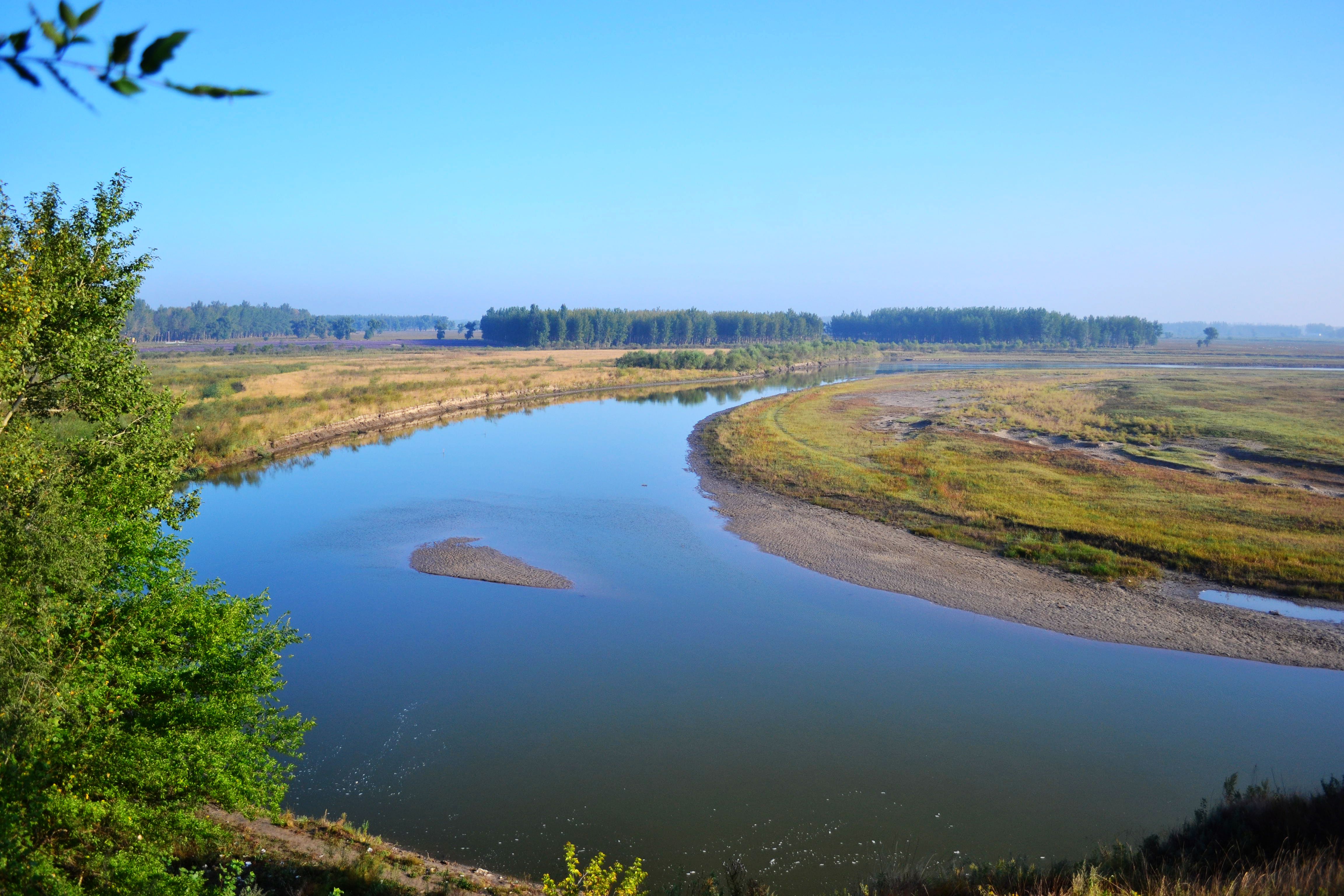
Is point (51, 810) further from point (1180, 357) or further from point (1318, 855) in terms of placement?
point (1180, 357)

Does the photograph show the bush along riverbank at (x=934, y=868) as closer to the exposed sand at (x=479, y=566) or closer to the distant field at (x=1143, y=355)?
the exposed sand at (x=479, y=566)

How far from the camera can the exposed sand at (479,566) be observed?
22.5 m

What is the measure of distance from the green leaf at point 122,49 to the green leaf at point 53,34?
0.12 meters

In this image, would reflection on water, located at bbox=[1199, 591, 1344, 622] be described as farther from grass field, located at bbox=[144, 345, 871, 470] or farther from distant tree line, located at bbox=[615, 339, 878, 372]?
distant tree line, located at bbox=[615, 339, 878, 372]

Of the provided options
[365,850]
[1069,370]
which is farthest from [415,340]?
[365,850]

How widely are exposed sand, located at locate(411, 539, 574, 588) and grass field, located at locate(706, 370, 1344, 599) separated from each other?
12456 mm

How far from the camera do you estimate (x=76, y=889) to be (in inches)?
293

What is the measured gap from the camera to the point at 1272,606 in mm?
19984

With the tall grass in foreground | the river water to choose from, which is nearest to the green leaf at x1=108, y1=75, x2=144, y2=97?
the tall grass in foreground

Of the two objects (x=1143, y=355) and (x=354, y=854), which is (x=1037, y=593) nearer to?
(x=354, y=854)

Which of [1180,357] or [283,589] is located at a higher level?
[1180,357]

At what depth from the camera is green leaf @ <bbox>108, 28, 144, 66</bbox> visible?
71.3 inches

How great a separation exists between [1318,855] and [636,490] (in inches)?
1087

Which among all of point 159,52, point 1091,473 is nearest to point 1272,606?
point 1091,473
